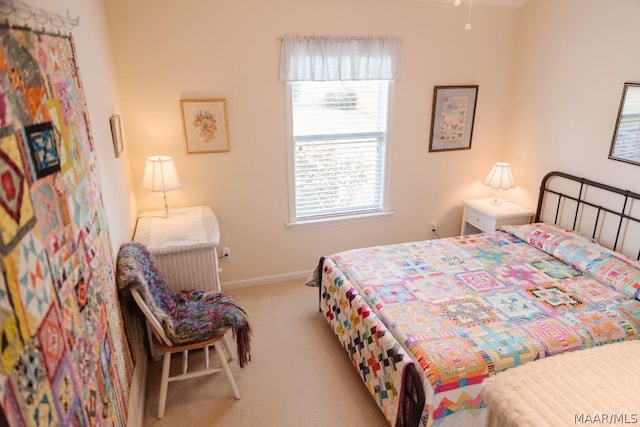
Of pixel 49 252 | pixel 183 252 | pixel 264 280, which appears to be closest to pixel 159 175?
pixel 183 252

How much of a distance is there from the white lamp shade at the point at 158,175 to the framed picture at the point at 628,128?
3180mm

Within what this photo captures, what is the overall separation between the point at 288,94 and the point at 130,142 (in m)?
1.25

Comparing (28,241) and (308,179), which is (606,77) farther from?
(28,241)

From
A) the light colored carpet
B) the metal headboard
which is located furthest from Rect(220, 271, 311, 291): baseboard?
the metal headboard

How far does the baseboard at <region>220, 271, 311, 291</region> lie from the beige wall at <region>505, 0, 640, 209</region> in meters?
2.20

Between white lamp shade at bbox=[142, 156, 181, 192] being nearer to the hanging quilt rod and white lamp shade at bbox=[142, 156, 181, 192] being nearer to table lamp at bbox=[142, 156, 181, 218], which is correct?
table lamp at bbox=[142, 156, 181, 218]

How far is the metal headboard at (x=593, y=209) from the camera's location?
290 centimetres

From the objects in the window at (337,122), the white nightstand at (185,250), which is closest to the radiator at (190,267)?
the white nightstand at (185,250)

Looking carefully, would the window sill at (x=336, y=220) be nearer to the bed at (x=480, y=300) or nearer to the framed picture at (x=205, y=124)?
the bed at (x=480, y=300)

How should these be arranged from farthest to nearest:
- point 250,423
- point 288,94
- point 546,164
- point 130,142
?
1. point 546,164
2. point 288,94
3. point 130,142
4. point 250,423

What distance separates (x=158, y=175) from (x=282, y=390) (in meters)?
1.66

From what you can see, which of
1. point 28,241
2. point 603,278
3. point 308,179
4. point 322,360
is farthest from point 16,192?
point 603,278

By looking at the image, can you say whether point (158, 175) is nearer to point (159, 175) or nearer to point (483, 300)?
point (159, 175)

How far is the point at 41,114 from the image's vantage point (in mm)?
1115
